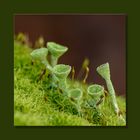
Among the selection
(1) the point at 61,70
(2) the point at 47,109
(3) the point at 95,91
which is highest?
(1) the point at 61,70

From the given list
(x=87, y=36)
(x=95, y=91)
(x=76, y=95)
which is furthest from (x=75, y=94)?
(x=87, y=36)

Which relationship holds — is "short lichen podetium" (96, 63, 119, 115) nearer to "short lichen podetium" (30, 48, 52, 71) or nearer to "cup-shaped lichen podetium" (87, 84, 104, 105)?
"cup-shaped lichen podetium" (87, 84, 104, 105)

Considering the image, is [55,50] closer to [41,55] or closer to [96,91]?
[41,55]

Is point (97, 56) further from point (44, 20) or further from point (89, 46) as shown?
point (44, 20)

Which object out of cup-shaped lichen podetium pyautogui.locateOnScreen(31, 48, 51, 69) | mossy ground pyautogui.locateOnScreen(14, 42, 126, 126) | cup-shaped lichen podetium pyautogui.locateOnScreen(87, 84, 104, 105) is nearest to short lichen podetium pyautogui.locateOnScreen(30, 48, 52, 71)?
cup-shaped lichen podetium pyautogui.locateOnScreen(31, 48, 51, 69)

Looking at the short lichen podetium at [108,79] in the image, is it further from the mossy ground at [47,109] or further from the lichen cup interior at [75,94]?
the lichen cup interior at [75,94]

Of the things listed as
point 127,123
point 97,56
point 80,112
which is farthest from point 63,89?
point 97,56

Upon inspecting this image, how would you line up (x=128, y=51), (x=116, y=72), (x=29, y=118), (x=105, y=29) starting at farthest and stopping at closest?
(x=105, y=29)
(x=116, y=72)
(x=128, y=51)
(x=29, y=118)
